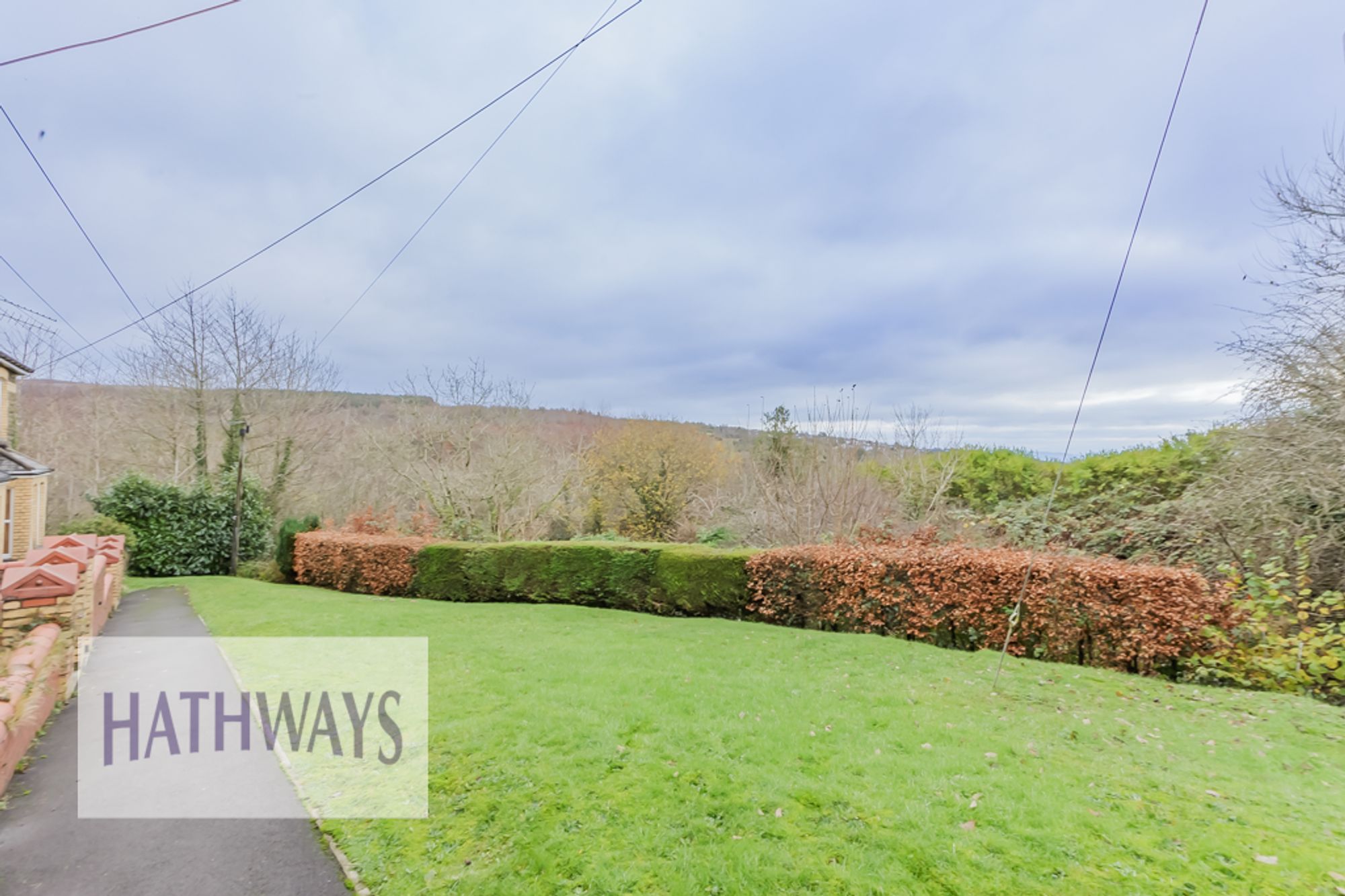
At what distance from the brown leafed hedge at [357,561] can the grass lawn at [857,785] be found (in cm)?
791

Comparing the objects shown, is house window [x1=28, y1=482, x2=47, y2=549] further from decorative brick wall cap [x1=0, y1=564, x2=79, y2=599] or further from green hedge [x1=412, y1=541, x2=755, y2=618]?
decorative brick wall cap [x1=0, y1=564, x2=79, y2=599]

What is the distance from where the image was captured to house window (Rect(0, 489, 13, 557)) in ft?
37.2

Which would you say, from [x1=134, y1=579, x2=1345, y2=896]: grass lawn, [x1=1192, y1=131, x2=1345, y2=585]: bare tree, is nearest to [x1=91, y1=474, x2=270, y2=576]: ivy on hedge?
[x1=134, y1=579, x2=1345, y2=896]: grass lawn

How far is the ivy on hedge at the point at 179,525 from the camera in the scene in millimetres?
15750

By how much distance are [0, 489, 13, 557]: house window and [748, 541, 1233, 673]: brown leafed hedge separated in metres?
14.8

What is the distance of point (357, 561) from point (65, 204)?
8.82m

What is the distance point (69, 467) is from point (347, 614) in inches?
749

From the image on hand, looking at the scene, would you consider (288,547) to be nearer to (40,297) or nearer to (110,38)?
(40,297)

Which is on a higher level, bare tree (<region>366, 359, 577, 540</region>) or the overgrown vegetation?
bare tree (<region>366, 359, 577, 540</region>)

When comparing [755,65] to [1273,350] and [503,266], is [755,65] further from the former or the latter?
[1273,350]

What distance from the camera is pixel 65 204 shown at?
645 cm

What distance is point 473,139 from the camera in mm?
6082

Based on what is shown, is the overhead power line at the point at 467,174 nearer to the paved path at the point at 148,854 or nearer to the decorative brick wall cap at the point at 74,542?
the decorative brick wall cap at the point at 74,542

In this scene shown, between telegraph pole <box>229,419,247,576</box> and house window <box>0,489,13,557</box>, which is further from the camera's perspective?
telegraph pole <box>229,419,247,576</box>
